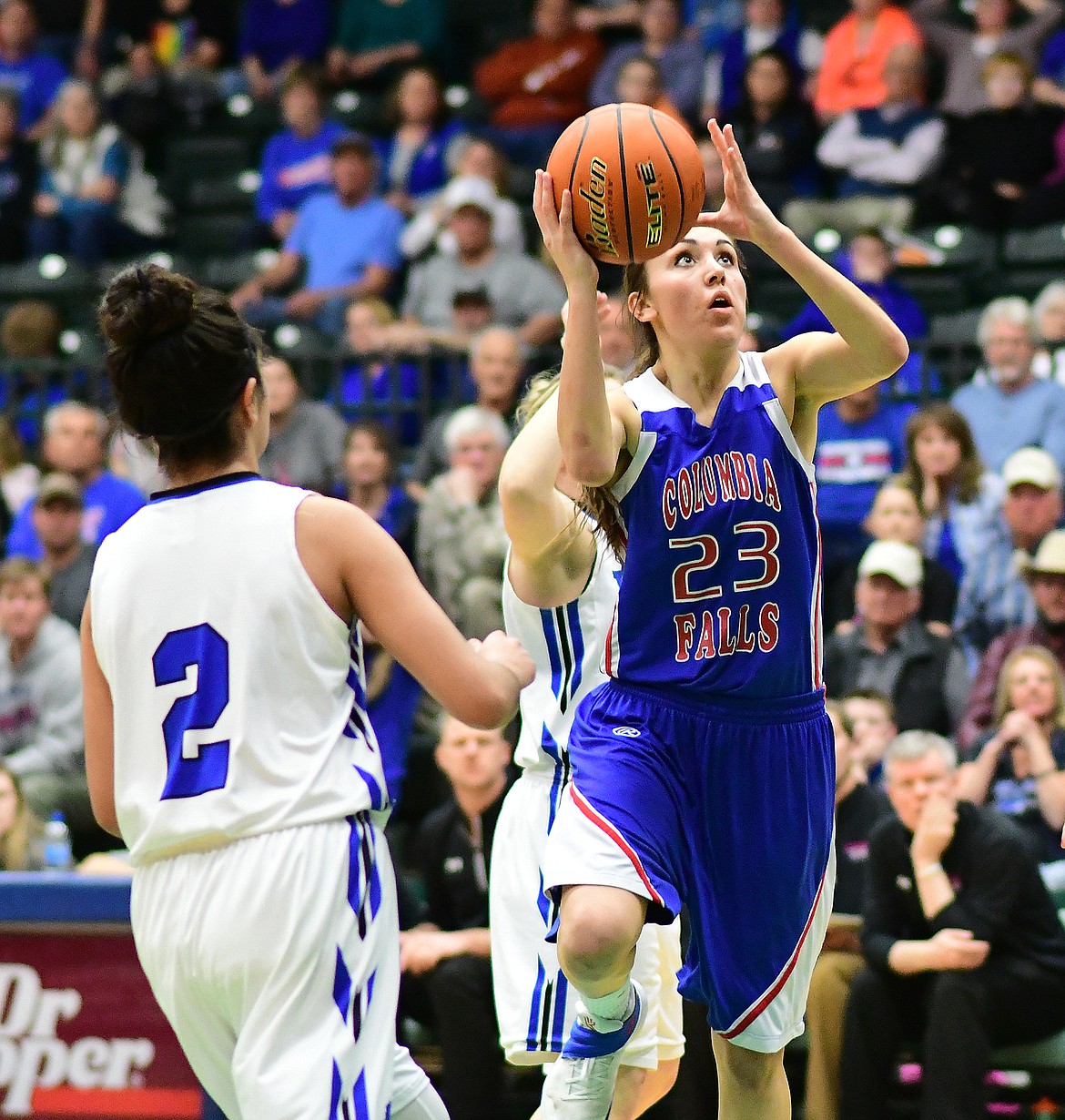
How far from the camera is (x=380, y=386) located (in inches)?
411

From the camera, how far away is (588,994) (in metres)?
4.18

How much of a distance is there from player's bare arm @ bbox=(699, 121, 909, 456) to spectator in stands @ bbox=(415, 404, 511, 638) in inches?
152

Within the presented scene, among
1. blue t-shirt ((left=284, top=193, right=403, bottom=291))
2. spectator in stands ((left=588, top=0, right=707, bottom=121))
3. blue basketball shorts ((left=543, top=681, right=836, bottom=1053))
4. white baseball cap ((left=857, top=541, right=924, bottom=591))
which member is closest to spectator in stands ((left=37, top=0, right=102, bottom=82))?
blue t-shirt ((left=284, top=193, right=403, bottom=291))

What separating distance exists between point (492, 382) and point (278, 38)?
5889 mm

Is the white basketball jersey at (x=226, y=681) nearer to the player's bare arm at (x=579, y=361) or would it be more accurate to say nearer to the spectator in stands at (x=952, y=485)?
the player's bare arm at (x=579, y=361)

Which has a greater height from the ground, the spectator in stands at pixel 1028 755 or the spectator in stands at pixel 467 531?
the spectator in stands at pixel 467 531

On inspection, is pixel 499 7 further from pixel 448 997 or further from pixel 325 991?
pixel 325 991

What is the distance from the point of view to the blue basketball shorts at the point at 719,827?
415 cm

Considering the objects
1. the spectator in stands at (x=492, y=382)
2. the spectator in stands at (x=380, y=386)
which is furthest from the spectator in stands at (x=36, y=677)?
the spectator in stands at (x=380, y=386)

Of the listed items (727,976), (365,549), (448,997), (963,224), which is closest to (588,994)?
(727,976)

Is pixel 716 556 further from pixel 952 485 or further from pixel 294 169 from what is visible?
pixel 294 169

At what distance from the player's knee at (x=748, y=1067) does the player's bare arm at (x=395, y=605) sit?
1507 mm

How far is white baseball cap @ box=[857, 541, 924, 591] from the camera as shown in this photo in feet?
26.1

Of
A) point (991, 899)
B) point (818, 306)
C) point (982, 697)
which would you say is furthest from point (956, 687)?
point (818, 306)
